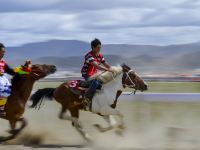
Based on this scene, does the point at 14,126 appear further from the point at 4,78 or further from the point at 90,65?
the point at 90,65

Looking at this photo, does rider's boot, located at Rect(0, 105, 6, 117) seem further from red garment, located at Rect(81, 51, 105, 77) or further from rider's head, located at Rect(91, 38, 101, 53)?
rider's head, located at Rect(91, 38, 101, 53)

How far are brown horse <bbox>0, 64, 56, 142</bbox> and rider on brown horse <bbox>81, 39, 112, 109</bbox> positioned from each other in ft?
2.73

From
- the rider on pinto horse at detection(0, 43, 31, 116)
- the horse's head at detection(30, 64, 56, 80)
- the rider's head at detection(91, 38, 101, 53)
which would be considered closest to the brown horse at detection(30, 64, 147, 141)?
the rider's head at detection(91, 38, 101, 53)

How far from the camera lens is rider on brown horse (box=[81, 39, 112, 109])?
1305 cm

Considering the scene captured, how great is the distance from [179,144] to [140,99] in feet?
14.6

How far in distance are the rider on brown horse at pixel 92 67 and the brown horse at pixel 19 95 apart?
83cm

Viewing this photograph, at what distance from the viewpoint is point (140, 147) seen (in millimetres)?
12141

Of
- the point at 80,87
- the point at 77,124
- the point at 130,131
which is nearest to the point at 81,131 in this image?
the point at 77,124

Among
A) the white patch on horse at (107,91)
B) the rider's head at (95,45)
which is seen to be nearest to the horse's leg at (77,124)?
the white patch on horse at (107,91)

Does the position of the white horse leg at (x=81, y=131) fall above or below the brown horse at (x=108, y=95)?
below

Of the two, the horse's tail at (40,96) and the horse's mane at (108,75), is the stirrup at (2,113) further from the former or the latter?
the horse's mane at (108,75)

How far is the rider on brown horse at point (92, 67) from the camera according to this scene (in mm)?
13047

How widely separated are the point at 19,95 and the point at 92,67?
6.02 feet

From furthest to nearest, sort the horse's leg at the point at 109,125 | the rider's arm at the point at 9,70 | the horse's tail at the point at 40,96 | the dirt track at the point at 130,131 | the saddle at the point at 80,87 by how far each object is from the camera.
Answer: the horse's tail at the point at 40,96
the saddle at the point at 80,87
the rider's arm at the point at 9,70
the horse's leg at the point at 109,125
the dirt track at the point at 130,131
